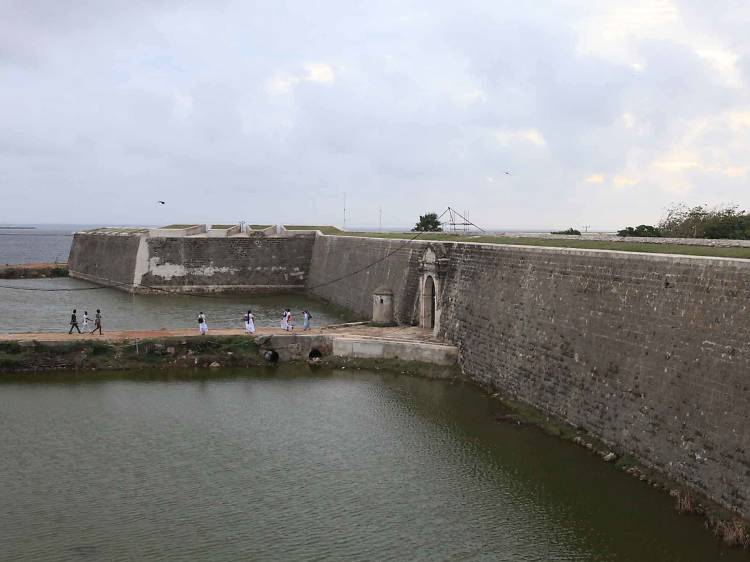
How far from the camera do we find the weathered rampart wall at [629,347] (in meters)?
10.3

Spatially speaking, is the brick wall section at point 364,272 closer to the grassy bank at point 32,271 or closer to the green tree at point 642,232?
the green tree at point 642,232

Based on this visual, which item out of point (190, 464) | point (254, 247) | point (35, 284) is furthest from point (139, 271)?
point (190, 464)

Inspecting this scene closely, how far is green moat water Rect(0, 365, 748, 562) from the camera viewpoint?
9.82 meters

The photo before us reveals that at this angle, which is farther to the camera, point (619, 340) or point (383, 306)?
point (383, 306)

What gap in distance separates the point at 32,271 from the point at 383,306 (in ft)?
97.7

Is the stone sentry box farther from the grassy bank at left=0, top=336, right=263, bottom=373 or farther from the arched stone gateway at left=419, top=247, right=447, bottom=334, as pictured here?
the grassy bank at left=0, top=336, right=263, bottom=373

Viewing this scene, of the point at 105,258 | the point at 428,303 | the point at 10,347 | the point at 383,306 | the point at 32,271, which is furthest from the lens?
the point at 32,271

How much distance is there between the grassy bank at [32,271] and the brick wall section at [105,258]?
69cm

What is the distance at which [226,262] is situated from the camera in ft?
122

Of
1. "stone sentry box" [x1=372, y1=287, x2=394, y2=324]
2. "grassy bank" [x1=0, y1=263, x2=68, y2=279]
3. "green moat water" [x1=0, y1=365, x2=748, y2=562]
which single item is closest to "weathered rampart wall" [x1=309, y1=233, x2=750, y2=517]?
"green moat water" [x1=0, y1=365, x2=748, y2=562]

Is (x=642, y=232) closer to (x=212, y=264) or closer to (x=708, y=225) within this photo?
(x=708, y=225)

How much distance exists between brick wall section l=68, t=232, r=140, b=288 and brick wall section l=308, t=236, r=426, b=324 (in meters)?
9.61

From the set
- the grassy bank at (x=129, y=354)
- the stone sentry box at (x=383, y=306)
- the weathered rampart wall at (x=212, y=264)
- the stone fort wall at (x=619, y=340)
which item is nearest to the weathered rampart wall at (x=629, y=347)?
the stone fort wall at (x=619, y=340)

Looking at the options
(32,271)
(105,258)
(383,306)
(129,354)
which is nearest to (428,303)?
(383,306)
